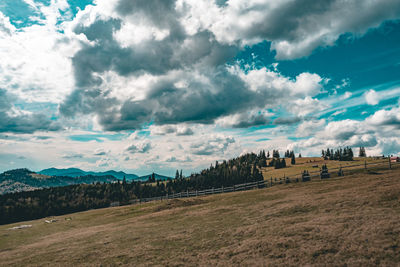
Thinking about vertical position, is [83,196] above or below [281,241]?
below

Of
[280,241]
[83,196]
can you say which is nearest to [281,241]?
[280,241]

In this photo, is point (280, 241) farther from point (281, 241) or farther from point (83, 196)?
point (83, 196)

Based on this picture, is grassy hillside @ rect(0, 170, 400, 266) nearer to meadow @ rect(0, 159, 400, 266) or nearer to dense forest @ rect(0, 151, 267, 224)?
meadow @ rect(0, 159, 400, 266)

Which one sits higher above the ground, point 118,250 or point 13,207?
point 118,250

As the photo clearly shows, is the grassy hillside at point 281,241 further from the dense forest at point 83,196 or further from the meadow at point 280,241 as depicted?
the dense forest at point 83,196

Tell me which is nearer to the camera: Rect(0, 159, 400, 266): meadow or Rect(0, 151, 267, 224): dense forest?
Rect(0, 159, 400, 266): meadow

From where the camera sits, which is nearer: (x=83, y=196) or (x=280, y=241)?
(x=280, y=241)

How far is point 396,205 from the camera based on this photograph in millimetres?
15859

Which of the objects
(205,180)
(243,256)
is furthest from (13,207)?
(243,256)

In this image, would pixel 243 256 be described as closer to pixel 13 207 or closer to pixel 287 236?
pixel 287 236

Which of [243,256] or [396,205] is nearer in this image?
[243,256]

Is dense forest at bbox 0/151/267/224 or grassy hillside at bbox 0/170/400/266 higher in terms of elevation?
grassy hillside at bbox 0/170/400/266

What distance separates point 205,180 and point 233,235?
6178 inches

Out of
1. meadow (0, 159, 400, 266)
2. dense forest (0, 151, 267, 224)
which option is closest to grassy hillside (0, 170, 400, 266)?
meadow (0, 159, 400, 266)
